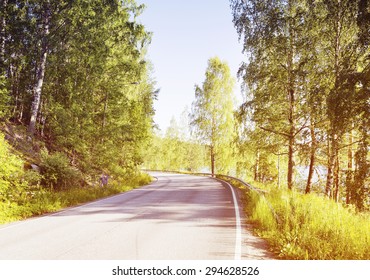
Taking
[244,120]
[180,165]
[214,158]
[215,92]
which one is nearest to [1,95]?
[244,120]

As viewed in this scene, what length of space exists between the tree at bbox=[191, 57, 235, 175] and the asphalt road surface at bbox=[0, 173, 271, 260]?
2407 centimetres

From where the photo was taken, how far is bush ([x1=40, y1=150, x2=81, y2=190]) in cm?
1388

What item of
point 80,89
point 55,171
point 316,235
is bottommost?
point 316,235

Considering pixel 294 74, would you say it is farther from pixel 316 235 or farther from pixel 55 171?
pixel 55 171

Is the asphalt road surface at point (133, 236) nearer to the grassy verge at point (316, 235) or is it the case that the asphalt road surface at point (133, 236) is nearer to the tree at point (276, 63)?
the grassy verge at point (316, 235)

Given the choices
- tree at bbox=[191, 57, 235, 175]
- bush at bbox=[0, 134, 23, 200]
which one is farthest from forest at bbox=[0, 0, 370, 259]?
tree at bbox=[191, 57, 235, 175]

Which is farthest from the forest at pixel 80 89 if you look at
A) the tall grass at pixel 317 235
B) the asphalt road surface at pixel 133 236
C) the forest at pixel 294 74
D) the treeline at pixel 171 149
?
the treeline at pixel 171 149

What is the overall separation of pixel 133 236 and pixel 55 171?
343 inches

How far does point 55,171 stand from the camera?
14.1m

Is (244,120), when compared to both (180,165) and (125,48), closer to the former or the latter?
(125,48)

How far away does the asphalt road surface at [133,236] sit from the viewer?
5789mm

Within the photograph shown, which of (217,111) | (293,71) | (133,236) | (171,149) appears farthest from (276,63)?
(171,149)

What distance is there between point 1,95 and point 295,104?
16678 mm

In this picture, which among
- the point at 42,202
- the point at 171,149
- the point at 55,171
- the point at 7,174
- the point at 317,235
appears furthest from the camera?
the point at 171,149
